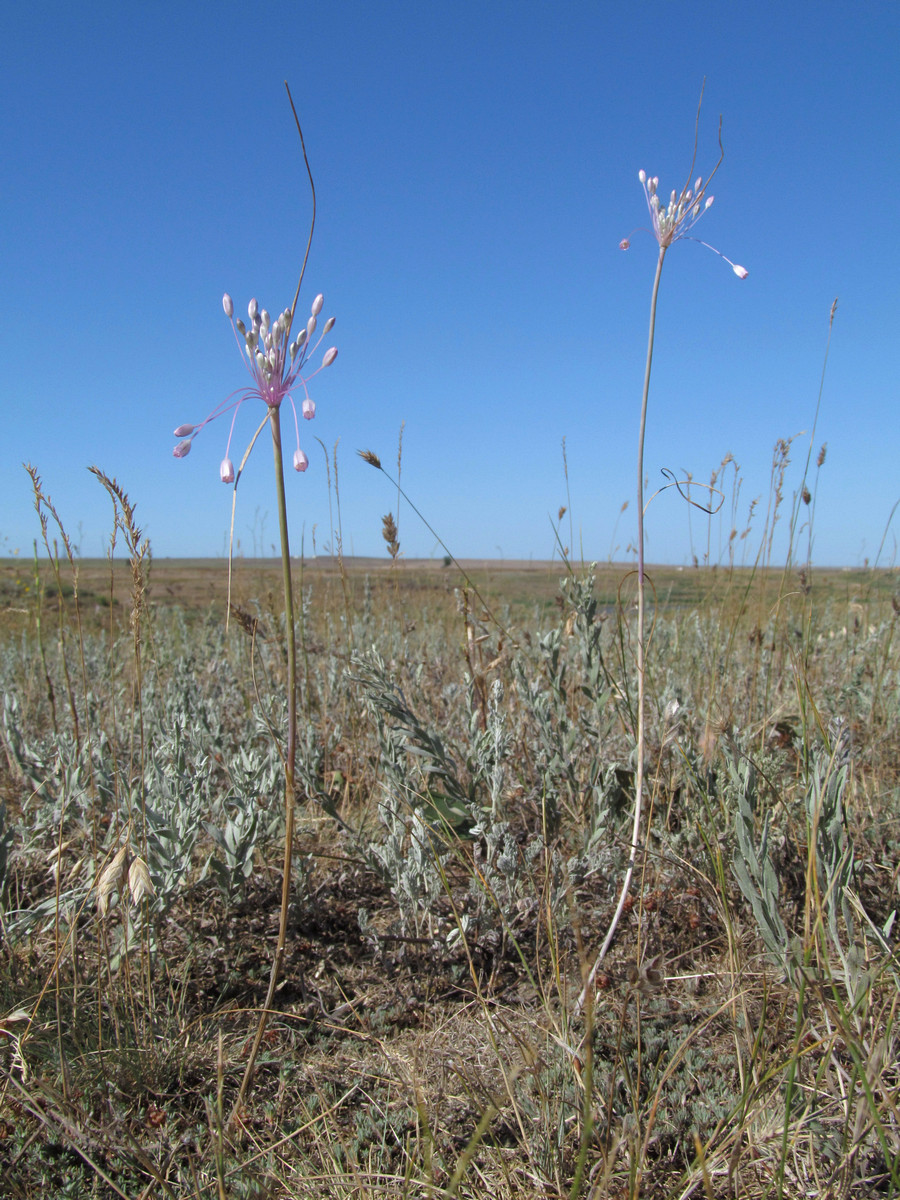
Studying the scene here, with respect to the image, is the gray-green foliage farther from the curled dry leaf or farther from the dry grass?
the curled dry leaf

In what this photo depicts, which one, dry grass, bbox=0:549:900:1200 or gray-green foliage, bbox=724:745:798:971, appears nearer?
dry grass, bbox=0:549:900:1200

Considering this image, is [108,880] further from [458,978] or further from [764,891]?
[764,891]

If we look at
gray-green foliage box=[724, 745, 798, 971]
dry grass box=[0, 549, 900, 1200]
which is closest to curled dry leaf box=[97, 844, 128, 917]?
dry grass box=[0, 549, 900, 1200]

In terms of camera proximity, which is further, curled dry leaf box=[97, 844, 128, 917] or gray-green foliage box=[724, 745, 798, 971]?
gray-green foliage box=[724, 745, 798, 971]

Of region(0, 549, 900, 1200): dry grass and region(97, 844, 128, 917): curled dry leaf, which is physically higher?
region(97, 844, 128, 917): curled dry leaf

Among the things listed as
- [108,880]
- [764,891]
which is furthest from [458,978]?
[108,880]

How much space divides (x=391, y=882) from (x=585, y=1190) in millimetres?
911

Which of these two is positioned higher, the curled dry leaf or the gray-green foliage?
the curled dry leaf

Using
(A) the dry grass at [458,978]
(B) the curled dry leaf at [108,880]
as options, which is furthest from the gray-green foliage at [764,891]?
(B) the curled dry leaf at [108,880]

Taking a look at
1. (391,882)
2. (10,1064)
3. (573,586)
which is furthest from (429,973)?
(573,586)

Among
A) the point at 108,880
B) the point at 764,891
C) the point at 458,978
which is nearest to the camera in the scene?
the point at 108,880

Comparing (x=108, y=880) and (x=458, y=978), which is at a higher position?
(x=108, y=880)

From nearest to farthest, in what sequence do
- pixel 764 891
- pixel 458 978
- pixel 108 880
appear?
pixel 108 880 < pixel 764 891 < pixel 458 978

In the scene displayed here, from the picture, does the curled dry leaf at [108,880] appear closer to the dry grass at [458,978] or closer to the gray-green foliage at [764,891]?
the dry grass at [458,978]
